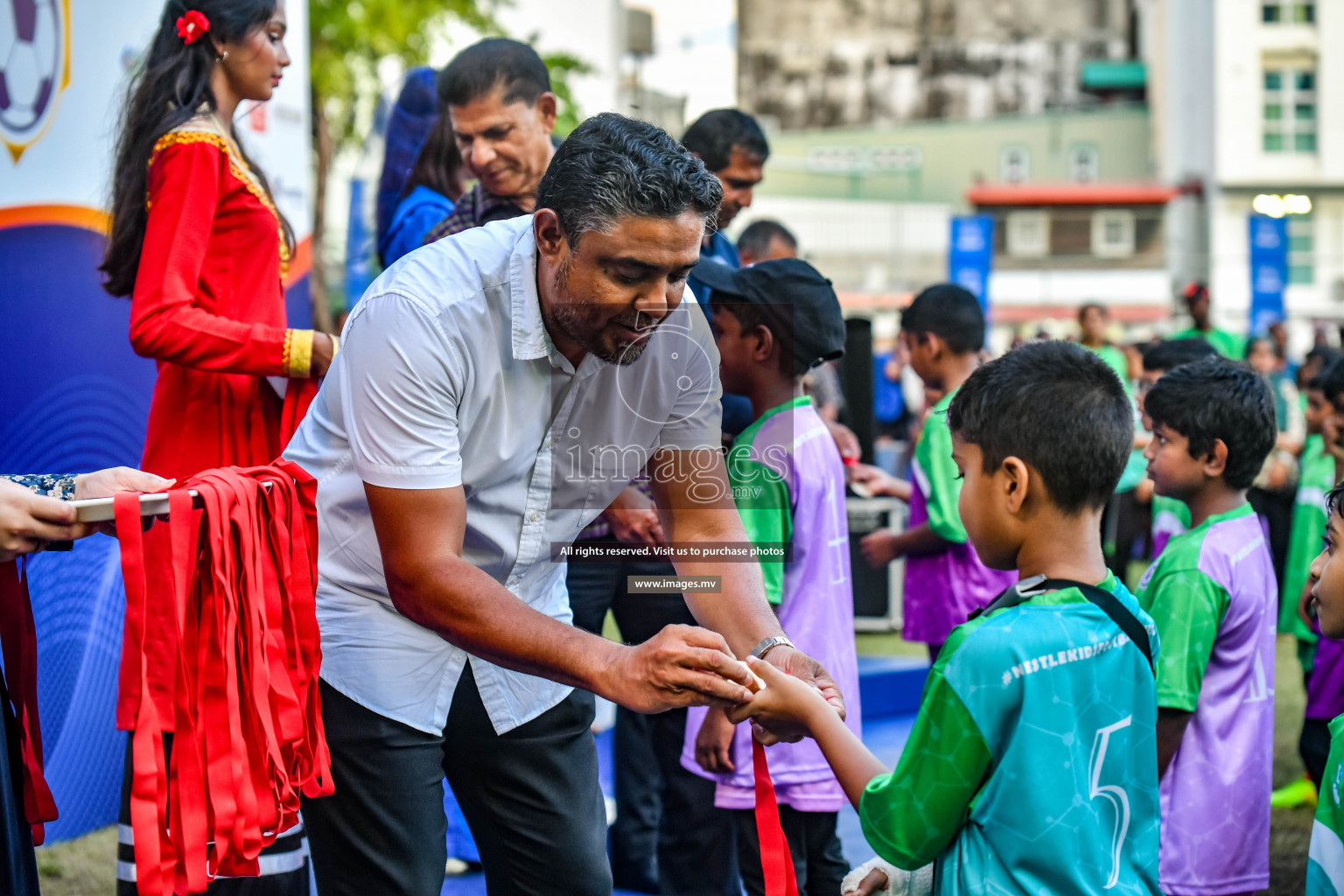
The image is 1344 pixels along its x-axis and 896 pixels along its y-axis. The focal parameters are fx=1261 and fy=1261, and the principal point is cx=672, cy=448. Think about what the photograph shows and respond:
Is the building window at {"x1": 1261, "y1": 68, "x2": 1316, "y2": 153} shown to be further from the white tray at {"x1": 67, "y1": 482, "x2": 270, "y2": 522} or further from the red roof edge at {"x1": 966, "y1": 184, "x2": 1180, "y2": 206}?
the white tray at {"x1": 67, "y1": 482, "x2": 270, "y2": 522}

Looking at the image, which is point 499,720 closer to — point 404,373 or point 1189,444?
point 404,373

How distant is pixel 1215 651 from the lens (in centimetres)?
284

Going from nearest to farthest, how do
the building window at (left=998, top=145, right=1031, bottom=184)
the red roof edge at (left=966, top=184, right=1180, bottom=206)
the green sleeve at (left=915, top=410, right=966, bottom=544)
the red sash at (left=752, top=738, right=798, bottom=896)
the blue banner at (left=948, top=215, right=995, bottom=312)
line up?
the red sash at (left=752, top=738, right=798, bottom=896) < the green sleeve at (left=915, top=410, right=966, bottom=544) < the blue banner at (left=948, top=215, right=995, bottom=312) < the red roof edge at (left=966, top=184, right=1180, bottom=206) < the building window at (left=998, top=145, right=1031, bottom=184)

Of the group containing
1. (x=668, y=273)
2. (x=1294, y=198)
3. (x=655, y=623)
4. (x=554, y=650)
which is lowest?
(x=655, y=623)

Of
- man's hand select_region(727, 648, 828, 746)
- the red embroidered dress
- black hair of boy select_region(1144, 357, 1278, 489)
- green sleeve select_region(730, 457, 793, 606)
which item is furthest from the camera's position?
black hair of boy select_region(1144, 357, 1278, 489)

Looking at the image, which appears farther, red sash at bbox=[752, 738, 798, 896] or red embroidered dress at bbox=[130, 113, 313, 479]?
red embroidered dress at bbox=[130, 113, 313, 479]

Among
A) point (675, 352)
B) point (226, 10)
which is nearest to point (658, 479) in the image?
point (675, 352)

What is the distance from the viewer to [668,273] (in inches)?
76.2

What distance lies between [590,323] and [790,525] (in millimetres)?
985

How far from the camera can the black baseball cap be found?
296 cm

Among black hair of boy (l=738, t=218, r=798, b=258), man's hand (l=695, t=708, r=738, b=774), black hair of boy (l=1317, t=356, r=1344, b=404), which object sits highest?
black hair of boy (l=738, t=218, r=798, b=258)

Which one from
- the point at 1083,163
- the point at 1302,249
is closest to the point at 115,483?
the point at 1302,249

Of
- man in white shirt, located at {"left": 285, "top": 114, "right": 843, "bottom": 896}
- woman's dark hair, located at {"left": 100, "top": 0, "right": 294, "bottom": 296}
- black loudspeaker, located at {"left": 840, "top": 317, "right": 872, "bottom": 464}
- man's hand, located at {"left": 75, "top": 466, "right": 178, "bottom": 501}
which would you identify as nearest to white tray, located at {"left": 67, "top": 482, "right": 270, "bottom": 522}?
man's hand, located at {"left": 75, "top": 466, "right": 178, "bottom": 501}

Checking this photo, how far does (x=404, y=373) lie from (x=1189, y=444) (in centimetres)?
193
